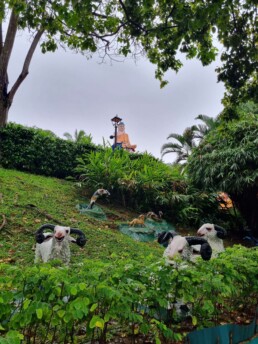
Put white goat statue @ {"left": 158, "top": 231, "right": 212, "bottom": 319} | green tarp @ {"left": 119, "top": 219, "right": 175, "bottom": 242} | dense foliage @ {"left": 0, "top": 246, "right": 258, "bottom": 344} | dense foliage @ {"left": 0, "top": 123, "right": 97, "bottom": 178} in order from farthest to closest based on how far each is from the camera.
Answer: dense foliage @ {"left": 0, "top": 123, "right": 97, "bottom": 178}, green tarp @ {"left": 119, "top": 219, "right": 175, "bottom": 242}, white goat statue @ {"left": 158, "top": 231, "right": 212, "bottom": 319}, dense foliage @ {"left": 0, "top": 246, "right": 258, "bottom": 344}

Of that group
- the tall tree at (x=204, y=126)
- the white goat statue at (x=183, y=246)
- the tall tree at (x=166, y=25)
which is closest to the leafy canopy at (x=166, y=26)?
the tall tree at (x=166, y=25)

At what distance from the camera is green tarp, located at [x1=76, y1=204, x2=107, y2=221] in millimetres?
9922

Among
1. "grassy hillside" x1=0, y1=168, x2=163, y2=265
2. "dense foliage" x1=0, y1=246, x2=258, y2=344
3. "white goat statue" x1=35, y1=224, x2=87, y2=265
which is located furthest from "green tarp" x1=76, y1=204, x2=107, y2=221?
Result: "dense foliage" x1=0, y1=246, x2=258, y2=344

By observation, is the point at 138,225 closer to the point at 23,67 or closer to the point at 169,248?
the point at 169,248

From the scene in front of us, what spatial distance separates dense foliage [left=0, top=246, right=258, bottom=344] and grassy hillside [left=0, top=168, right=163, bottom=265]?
266 centimetres

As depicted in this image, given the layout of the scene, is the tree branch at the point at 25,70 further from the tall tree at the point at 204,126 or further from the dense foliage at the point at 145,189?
the tall tree at the point at 204,126

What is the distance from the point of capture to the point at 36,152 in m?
13.1

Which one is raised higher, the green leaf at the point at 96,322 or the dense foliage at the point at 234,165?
the dense foliage at the point at 234,165

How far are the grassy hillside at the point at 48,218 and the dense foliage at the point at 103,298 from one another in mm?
2659

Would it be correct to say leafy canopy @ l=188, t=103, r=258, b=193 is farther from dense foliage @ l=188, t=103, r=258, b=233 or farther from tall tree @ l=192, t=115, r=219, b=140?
tall tree @ l=192, t=115, r=219, b=140

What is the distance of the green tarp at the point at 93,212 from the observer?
9.92 m

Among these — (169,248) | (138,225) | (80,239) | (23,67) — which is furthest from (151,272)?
(23,67)

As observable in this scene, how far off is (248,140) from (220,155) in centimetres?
96

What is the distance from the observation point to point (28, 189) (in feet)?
34.7
